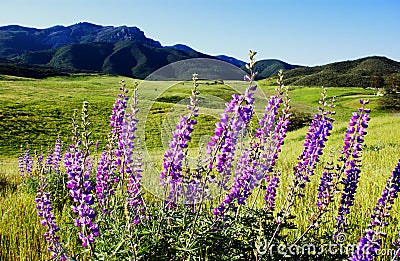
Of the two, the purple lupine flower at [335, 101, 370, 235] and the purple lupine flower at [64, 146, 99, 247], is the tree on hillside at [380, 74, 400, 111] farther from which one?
the purple lupine flower at [64, 146, 99, 247]

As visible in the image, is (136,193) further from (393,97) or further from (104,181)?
(393,97)

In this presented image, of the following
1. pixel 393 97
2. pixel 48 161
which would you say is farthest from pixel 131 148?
pixel 393 97

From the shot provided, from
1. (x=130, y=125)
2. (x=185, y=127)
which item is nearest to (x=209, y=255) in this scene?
(x=185, y=127)

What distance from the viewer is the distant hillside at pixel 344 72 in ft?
399

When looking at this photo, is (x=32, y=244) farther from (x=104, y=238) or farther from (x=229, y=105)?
(x=229, y=105)

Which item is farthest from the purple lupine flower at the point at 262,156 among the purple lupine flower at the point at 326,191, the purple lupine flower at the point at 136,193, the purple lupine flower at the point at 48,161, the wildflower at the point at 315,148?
the purple lupine flower at the point at 48,161

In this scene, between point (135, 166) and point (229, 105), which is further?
point (135, 166)

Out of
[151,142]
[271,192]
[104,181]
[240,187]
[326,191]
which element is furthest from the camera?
[151,142]

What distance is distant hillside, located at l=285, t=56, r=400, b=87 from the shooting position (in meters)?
122

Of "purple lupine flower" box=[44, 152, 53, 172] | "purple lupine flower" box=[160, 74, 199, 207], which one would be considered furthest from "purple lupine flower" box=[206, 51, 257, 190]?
"purple lupine flower" box=[44, 152, 53, 172]

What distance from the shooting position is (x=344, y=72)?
149625 millimetres

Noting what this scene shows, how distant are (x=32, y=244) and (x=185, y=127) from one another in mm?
2896

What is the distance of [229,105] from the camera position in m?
2.45

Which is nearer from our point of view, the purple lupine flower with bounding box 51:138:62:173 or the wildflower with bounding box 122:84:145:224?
the wildflower with bounding box 122:84:145:224
